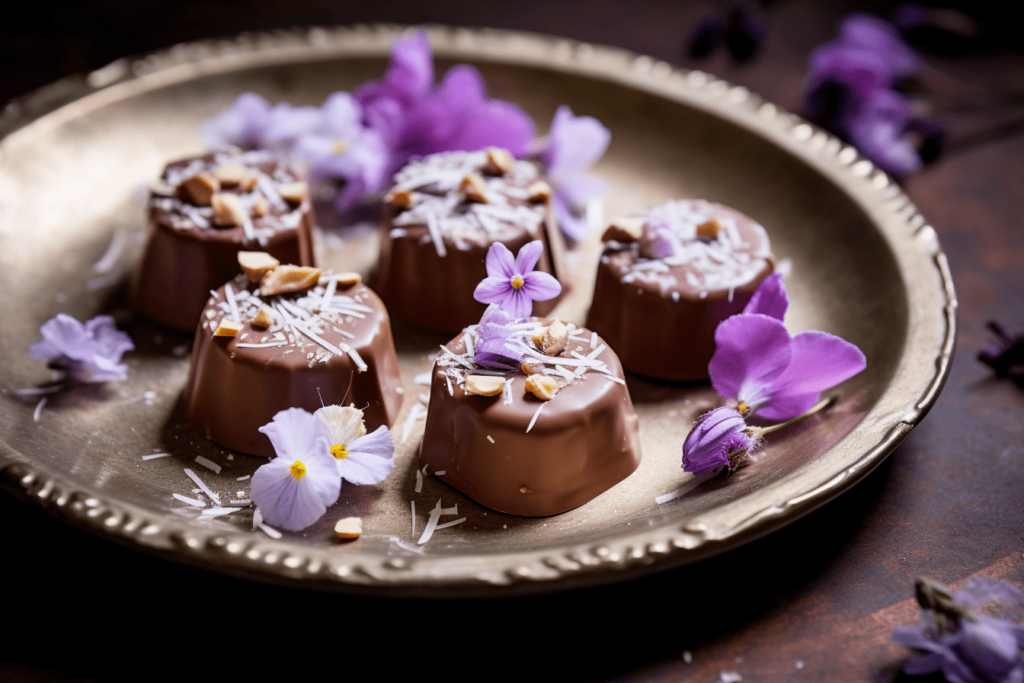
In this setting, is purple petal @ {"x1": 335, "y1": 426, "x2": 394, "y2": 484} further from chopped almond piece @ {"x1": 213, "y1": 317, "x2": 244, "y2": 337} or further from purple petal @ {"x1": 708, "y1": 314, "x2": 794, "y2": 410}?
purple petal @ {"x1": 708, "y1": 314, "x2": 794, "y2": 410}

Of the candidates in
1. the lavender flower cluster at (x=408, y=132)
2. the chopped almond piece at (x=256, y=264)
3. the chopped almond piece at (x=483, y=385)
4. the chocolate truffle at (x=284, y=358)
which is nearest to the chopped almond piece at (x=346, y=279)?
the chocolate truffle at (x=284, y=358)

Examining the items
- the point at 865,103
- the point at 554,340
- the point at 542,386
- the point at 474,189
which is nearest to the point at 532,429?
the point at 542,386

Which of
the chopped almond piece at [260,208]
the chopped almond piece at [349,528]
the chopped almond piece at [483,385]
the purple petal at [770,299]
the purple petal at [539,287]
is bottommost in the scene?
the chopped almond piece at [349,528]

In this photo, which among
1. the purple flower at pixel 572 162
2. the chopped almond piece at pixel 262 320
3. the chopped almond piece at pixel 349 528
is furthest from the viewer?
the purple flower at pixel 572 162

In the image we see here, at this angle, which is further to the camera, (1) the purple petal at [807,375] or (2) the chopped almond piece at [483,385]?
(1) the purple petal at [807,375]

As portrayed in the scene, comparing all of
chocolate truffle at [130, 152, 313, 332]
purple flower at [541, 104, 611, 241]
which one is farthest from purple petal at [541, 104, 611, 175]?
chocolate truffle at [130, 152, 313, 332]

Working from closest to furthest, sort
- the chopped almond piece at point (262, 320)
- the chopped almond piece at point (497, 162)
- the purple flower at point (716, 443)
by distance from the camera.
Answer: the purple flower at point (716, 443) → the chopped almond piece at point (262, 320) → the chopped almond piece at point (497, 162)

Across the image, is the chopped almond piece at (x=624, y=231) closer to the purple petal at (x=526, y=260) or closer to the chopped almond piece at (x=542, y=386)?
the purple petal at (x=526, y=260)
